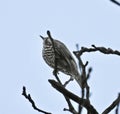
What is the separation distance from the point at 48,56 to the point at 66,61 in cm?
150

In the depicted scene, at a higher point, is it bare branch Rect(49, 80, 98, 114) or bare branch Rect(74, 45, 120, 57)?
bare branch Rect(74, 45, 120, 57)

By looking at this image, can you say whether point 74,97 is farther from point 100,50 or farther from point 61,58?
A: point 61,58

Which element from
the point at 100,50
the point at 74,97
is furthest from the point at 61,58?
the point at 74,97

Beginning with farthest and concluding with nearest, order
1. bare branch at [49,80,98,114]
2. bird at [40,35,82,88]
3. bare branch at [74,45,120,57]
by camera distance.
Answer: bird at [40,35,82,88], bare branch at [74,45,120,57], bare branch at [49,80,98,114]

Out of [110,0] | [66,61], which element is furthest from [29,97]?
[66,61]

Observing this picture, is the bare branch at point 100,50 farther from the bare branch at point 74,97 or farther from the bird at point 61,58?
the bird at point 61,58

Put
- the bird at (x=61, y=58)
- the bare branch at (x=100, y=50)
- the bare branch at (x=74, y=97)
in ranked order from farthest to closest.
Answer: the bird at (x=61, y=58) → the bare branch at (x=100, y=50) → the bare branch at (x=74, y=97)

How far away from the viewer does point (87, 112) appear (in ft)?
8.14

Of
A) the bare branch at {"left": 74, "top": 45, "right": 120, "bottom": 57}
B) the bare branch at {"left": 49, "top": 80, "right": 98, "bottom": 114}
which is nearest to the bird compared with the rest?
the bare branch at {"left": 74, "top": 45, "right": 120, "bottom": 57}

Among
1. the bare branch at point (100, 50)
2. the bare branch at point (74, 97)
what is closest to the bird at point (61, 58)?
the bare branch at point (100, 50)

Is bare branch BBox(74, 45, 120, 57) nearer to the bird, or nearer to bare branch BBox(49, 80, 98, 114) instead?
bare branch BBox(49, 80, 98, 114)

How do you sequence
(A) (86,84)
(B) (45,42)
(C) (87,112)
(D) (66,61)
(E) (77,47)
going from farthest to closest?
(B) (45,42)
(D) (66,61)
(E) (77,47)
(A) (86,84)
(C) (87,112)

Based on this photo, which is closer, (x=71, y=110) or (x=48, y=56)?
(x=71, y=110)

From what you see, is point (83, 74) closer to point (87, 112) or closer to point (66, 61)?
point (87, 112)
